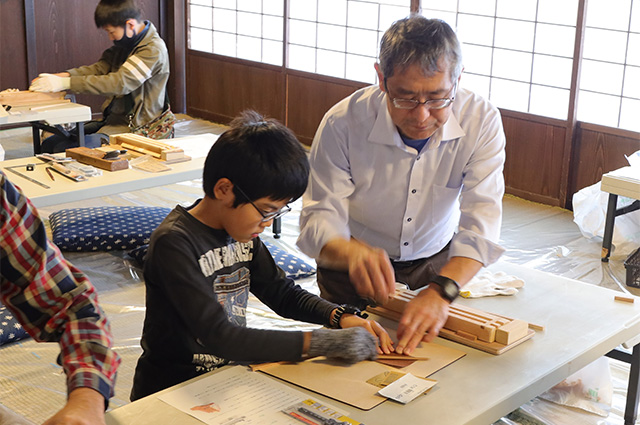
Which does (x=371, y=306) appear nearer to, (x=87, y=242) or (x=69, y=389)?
(x=69, y=389)

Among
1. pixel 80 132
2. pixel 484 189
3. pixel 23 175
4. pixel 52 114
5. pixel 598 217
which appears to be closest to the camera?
pixel 484 189

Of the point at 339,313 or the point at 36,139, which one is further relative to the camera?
the point at 36,139

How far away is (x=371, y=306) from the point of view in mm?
2062

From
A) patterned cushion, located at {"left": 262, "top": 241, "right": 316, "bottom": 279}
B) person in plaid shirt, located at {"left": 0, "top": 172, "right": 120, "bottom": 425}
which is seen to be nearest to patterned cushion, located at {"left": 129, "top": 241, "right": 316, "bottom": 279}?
patterned cushion, located at {"left": 262, "top": 241, "right": 316, "bottom": 279}

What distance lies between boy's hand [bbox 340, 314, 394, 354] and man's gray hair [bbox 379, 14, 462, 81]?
590mm

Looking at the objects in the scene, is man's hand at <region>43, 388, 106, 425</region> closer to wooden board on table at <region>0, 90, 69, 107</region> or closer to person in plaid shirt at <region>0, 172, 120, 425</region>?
person in plaid shirt at <region>0, 172, 120, 425</region>

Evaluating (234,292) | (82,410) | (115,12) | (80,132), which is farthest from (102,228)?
(82,410)

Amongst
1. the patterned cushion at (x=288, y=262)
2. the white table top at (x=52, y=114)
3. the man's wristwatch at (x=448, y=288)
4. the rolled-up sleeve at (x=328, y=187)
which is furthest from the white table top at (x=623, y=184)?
the white table top at (x=52, y=114)

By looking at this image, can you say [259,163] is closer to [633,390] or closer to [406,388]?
[406,388]

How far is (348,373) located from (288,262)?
229 cm

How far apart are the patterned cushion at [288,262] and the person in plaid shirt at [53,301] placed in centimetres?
260

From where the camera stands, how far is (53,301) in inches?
50.5

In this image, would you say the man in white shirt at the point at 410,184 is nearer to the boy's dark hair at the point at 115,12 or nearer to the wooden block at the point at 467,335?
the wooden block at the point at 467,335

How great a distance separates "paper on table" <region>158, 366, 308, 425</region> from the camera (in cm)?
149
